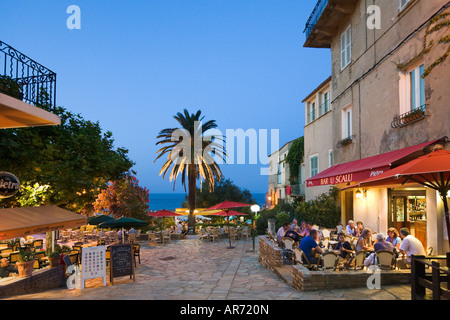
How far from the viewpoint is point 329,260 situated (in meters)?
9.22

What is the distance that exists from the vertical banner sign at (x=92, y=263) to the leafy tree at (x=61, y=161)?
305 cm

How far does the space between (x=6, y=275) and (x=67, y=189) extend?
3.48 m

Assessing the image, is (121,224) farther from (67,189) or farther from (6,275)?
(6,275)

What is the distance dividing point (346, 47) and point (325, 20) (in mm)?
1802

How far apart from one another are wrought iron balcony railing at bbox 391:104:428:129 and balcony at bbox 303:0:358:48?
22.0 ft

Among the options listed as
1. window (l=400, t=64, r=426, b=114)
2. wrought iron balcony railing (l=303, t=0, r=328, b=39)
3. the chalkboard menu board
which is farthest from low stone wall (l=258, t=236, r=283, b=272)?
wrought iron balcony railing (l=303, t=0, r=328, b=39)

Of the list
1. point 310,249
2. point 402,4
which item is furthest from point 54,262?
point 402,4

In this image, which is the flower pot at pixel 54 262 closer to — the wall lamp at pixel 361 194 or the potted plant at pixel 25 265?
the potted plant at pixel 25 265

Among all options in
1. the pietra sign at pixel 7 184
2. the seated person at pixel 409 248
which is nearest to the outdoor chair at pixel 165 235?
the pietra sign at pixel 7 184

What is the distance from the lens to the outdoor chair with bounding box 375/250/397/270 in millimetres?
8711

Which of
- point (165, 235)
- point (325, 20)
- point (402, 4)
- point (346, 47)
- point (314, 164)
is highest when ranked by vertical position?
point (325, 20)

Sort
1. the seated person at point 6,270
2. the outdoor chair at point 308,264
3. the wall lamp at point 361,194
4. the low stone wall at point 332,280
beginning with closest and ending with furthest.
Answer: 1. the low stone wall at point 332,280
2. the outdoor chair at point 308,264
3. the seated person at point 6,270
4. the wall lamp at point 361,194

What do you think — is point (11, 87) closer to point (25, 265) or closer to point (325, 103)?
point (25, 265)

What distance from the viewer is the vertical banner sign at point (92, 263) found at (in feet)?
32.8
